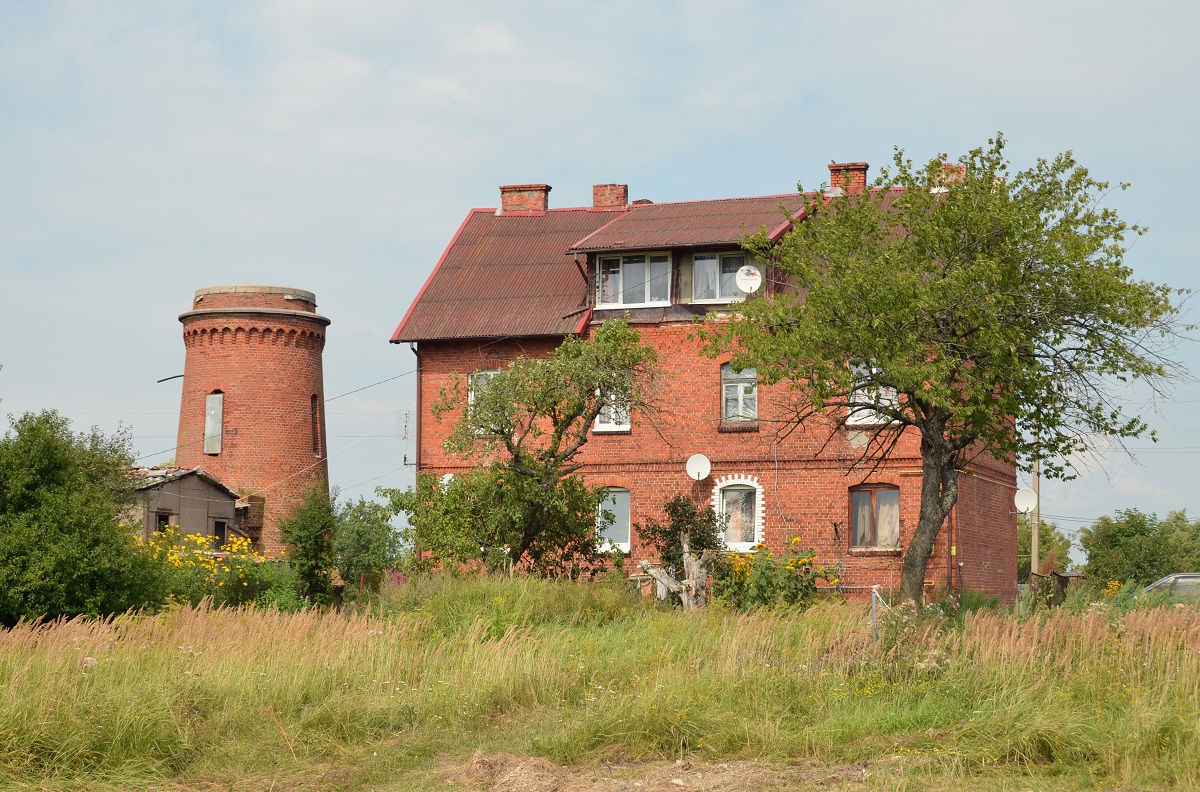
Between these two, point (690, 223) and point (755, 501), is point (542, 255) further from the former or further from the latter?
point (755, 501)

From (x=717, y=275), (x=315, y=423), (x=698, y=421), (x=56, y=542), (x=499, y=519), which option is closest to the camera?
(x=56, y=542)

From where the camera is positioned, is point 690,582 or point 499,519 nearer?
point 690,582

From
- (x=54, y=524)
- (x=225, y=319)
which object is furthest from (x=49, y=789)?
(x=225, y=319)

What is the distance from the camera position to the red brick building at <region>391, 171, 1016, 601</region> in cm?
2814

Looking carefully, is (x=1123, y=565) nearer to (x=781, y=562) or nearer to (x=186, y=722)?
(x=781, y=562)

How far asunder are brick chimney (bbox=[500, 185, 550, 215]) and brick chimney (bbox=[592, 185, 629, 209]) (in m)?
1.36

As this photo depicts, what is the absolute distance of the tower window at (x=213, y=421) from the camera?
37.4m

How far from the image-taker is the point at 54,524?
16359 millimetres

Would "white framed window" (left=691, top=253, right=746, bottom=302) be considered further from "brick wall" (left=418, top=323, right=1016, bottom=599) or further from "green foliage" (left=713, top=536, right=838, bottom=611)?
Result: "green foliage" (left=713, top=536, right=838, bottom=611)

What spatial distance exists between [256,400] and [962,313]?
23.9 metres

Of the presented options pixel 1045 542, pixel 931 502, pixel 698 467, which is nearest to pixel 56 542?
pixel 931 502

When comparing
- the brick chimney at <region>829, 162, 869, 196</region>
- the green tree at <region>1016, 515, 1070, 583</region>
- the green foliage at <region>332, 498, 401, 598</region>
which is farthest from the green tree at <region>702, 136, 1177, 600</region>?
the green tree at <region>1016, 515, 1070, 583</region>

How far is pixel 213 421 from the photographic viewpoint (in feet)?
123

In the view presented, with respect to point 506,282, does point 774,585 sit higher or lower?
lower
